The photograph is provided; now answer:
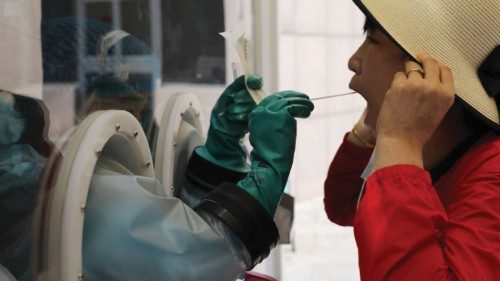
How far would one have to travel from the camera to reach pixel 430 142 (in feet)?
2.58

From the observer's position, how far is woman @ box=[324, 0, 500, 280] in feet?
2.00

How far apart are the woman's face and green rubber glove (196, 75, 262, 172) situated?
0.24 meters

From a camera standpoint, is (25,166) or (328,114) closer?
(25,166)

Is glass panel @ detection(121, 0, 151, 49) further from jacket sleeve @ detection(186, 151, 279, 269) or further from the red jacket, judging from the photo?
the red jacket

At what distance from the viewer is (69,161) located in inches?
26.8

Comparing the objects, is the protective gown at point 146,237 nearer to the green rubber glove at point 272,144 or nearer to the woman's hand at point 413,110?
the green rubber glove at point 272,144

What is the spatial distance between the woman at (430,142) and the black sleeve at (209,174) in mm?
298

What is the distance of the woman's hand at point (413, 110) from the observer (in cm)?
65

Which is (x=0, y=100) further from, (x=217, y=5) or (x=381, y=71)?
(x=217, y=5)

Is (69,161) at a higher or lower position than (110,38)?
lower

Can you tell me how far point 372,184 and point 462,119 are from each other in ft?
0.67

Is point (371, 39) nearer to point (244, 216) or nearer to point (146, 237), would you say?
point (244, 216)

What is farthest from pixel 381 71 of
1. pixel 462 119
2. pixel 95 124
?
pixel 95 124

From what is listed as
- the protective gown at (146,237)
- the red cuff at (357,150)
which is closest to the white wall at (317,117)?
the red cuff at (357,150)
